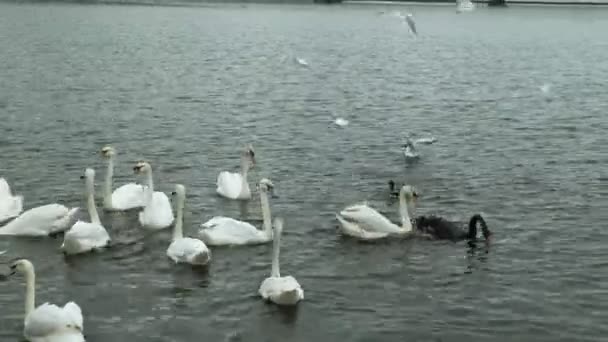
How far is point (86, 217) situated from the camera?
1908cm

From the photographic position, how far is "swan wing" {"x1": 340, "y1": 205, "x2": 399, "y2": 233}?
18.1 m

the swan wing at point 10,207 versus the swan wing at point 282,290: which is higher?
the swan wing at point 10,207

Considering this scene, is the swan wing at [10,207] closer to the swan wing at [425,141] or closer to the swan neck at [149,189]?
the swan neck at [149,189]

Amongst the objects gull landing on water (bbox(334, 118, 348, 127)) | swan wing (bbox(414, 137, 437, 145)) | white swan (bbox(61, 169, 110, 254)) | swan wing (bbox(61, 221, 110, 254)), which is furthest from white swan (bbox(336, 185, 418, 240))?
gull landing on water (bbox(334, 118, 348, 127))

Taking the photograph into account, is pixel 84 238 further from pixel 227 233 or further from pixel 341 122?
pixel 341 122

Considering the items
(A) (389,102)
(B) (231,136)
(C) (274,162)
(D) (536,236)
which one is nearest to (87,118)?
(B) (231,136)

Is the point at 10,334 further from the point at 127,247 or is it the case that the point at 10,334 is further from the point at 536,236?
the point at 536,236

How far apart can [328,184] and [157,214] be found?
5410 mm

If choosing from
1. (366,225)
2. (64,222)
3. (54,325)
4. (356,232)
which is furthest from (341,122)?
(54,325)

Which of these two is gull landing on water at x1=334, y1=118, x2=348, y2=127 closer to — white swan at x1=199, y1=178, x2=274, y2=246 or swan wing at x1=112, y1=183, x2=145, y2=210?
swan wing at x1=112, y1=183, x2=145, y2=210

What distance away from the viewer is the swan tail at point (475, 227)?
17797 mm

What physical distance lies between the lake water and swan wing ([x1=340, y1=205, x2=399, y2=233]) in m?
0.44

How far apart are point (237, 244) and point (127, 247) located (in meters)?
1.97

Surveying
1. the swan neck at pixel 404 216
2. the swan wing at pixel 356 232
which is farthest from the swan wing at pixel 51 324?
the swan neck at pixel 404 216
